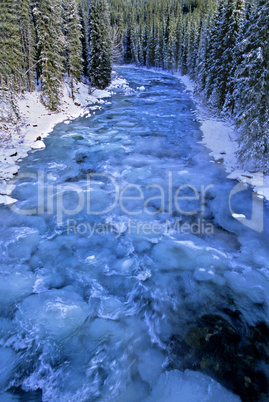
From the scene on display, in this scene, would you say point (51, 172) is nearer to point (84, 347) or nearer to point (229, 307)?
point (84, 347)

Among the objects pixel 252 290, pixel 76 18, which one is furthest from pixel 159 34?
pixel 252 290

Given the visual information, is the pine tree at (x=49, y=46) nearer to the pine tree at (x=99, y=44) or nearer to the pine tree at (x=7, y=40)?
the pine tree at (x=7, y=40)

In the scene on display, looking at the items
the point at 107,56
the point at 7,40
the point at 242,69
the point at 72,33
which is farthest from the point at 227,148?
the point at 107,56

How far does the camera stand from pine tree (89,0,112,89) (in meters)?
32.7

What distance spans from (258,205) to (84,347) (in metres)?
9.56

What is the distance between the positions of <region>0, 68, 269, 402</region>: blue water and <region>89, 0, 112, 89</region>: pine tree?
90.4ft

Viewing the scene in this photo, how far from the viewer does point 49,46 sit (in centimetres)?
2420

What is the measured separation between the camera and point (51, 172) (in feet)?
47.9

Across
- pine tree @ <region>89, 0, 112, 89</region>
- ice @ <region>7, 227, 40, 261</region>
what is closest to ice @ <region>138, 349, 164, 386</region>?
ice @ <region>7, 227, 40, 261</region>

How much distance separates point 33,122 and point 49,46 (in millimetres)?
8458

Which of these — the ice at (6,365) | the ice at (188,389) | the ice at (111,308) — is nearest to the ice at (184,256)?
the ice at (111,308)

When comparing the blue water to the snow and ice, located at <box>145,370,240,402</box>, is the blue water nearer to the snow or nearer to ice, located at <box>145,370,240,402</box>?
ice, located at <box>145,370,240,402</box>

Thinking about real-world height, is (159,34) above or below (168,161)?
above

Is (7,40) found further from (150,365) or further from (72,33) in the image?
(150,365)
